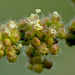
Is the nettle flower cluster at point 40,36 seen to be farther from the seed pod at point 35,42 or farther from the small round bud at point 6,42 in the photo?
the small round bud at point 6,42

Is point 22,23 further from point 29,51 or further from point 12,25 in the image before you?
point 29,51

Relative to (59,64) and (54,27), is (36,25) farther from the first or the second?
(59,64)

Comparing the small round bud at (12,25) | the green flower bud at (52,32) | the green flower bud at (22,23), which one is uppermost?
the green flower bud at (22,23)

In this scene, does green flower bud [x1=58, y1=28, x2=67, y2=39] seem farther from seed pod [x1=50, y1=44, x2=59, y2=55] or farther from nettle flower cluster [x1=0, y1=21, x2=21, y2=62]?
nettle flower cluster [x1=0, y1=21, x2=21, y2=62]

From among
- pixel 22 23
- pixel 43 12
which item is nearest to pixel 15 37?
pixel 22 23

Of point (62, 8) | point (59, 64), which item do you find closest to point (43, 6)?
point (62, 8)

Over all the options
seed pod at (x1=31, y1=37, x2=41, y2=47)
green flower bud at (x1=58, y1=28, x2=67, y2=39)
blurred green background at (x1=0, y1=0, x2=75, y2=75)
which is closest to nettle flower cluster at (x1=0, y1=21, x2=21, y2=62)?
seed pod at (x1=31, y1=37, x2=41, y2=47)

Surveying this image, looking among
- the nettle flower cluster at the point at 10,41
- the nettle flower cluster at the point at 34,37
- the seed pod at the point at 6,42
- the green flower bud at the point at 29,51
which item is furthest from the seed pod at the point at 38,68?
the seed pod at the point at 6,42
